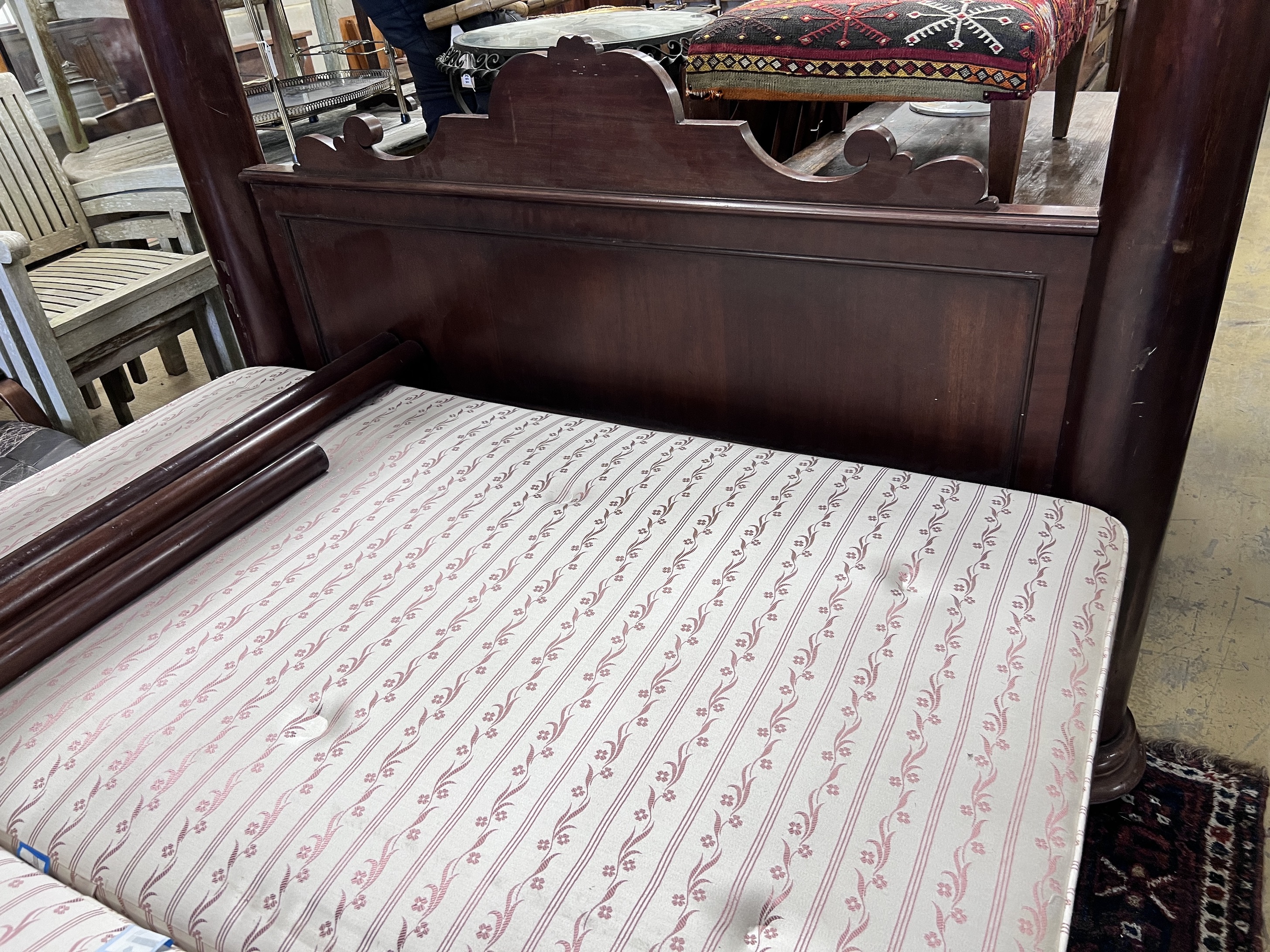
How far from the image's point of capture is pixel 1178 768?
1.36 metres

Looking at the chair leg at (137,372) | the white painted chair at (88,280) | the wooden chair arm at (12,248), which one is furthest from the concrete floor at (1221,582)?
the wooden chair arm at (12,248)

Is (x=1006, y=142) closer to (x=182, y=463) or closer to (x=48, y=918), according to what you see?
(x=182, y=463)

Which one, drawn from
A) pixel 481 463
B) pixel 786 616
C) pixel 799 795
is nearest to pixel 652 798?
pixel 799 795

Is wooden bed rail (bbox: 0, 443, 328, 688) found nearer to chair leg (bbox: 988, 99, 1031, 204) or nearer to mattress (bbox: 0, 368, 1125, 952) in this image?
mattress (bbox: 0, 368, 1125, 952)

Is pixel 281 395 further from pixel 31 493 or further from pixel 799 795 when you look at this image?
pixel 799 795

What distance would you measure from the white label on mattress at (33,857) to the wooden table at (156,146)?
244 centimetres

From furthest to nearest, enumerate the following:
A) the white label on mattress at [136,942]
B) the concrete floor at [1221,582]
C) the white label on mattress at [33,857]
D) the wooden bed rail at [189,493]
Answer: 1. the concrete floor at [1221,582]
2. the wooden bed rail at [189,493]
3. the white label on mattress at [33,857]
4. the white label on mattress at [136,942]

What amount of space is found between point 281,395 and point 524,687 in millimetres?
753

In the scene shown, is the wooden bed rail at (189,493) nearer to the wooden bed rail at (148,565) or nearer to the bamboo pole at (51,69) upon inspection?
the wooden bed rail at (148,565)

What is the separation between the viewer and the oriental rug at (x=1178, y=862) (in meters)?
1.15

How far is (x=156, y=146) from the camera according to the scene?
10.2 ft

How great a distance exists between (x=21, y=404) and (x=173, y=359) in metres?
1.04

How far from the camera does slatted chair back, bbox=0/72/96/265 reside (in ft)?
8.26

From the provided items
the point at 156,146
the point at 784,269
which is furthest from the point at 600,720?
the point at 156,146
